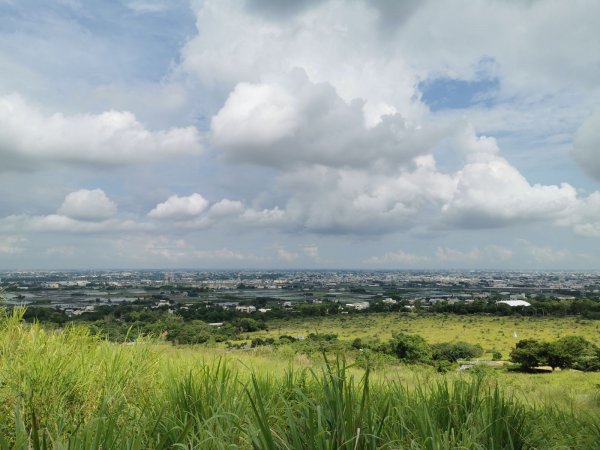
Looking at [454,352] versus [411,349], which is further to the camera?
[454,352]

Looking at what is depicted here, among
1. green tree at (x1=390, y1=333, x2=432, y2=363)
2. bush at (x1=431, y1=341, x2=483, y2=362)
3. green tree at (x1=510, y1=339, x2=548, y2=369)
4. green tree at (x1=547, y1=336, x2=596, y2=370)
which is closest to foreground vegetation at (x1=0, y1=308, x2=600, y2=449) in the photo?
green tree at (x1=390, y1=333, x2=432, y2=363)

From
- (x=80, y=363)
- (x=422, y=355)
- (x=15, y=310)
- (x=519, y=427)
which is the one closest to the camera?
(x=519, y=427)

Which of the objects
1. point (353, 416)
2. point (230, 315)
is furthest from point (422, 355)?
point (353, 416)

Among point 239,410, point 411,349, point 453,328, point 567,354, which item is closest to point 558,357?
point 567,354

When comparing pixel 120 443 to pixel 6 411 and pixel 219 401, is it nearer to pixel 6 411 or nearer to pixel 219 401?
pixel 219 401

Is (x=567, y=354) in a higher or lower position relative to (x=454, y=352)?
higher

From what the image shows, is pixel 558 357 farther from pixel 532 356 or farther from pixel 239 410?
pixel 239 410

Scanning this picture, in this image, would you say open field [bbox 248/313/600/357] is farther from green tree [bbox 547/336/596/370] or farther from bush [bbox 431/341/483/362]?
green tree [bbox 547/336/596/370]
